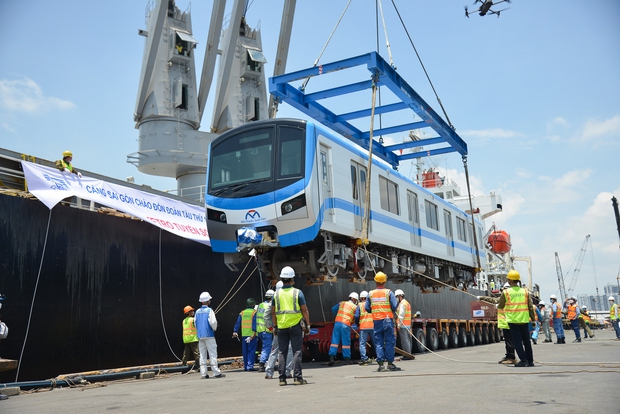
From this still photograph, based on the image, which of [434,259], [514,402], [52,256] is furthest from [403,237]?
[514,402]

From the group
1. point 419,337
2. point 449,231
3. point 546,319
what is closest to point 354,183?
point 419,337

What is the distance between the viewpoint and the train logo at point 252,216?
10.8 metres

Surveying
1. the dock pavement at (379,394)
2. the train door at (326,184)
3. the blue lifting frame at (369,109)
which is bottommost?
the dock pavement at (379,394)

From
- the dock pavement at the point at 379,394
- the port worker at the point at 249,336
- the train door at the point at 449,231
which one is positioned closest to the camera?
the dock pavement at the point at 379,394

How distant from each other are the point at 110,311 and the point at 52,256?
5.39 feet

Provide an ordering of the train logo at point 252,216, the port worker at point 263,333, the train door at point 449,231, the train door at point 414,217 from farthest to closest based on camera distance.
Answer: the train door at point 449,231 → the train door at point 414,217 → the train logo at point 252,216 → the port worker at point 263,333

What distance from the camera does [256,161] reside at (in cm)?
1110

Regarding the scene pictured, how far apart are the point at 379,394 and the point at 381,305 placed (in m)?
3.09

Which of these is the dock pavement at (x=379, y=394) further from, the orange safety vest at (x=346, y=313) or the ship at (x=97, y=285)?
the orange safety vest at (x=346, y=313)

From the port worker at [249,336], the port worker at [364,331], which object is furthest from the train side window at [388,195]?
the port worker at [249,336]

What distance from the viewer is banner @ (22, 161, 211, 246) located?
34.3ft

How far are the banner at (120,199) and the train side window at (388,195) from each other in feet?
14.4

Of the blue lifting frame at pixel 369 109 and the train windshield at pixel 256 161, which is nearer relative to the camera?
the train windshield at pixel 256 161

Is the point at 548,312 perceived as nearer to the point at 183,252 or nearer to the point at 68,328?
the point at 183,252
